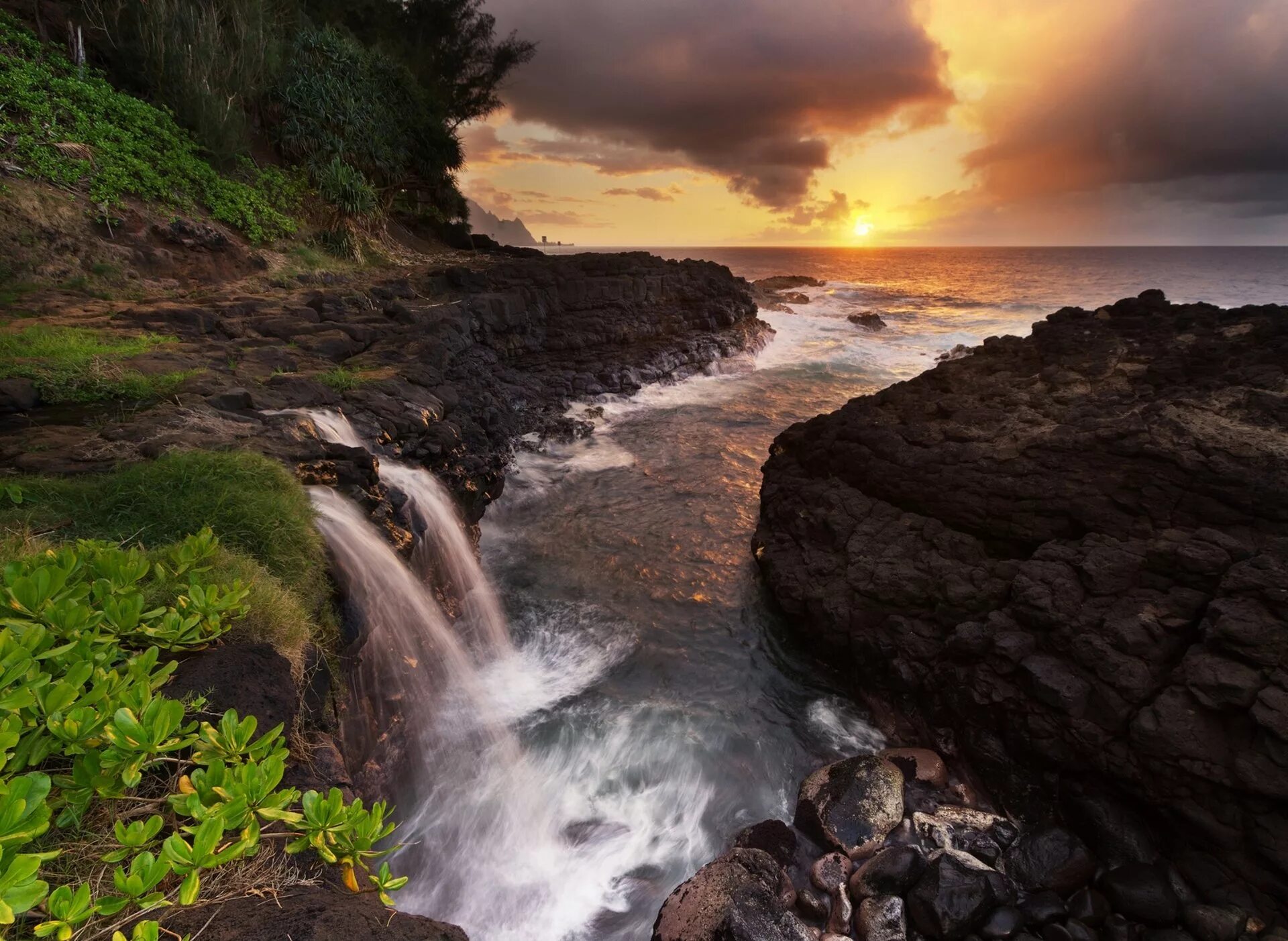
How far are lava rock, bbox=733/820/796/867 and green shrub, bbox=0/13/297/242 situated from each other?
1789cm

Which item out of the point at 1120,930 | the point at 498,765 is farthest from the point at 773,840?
the point at 498,765

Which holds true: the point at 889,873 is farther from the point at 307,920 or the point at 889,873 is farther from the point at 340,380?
the point at 340,380

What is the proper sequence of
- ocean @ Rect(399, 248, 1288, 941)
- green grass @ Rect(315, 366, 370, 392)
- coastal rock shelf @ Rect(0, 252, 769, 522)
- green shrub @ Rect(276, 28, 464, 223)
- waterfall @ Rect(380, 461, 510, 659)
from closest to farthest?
ocean @ Rect(399, 248, 1288, 941)
coastal rock shelf @ Rect(0, 252, 769, 522)
waterfall @ Rect(380, 461, 510, 659)
green grass @ Rect(315, 366, 370, 392)
green shrub @ Rect(276, 28, 464, 223)

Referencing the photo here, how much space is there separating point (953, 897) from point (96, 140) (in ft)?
72.1

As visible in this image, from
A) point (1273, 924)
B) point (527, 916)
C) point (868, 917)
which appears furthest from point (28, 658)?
point (1273, 924)

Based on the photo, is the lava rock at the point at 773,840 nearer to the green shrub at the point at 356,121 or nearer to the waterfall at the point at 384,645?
the waterfall at the point at 384,645

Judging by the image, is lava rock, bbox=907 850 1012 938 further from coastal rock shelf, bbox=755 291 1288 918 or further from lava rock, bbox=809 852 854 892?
coastal rock shelf, bbox=755 291 1288 918

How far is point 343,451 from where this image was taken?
7629mm

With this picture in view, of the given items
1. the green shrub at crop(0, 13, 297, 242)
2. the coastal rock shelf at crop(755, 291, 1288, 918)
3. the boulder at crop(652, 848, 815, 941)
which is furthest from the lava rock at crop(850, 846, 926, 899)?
the green shrub at crop(0, 13, 297, 242)

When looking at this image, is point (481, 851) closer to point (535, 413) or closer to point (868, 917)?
point (868, 917)

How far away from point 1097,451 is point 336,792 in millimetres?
9431

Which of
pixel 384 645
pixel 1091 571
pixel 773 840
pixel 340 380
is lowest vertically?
pixel 773 840

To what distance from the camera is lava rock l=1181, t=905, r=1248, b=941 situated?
13.9 ft

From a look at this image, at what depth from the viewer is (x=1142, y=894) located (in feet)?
14.9
